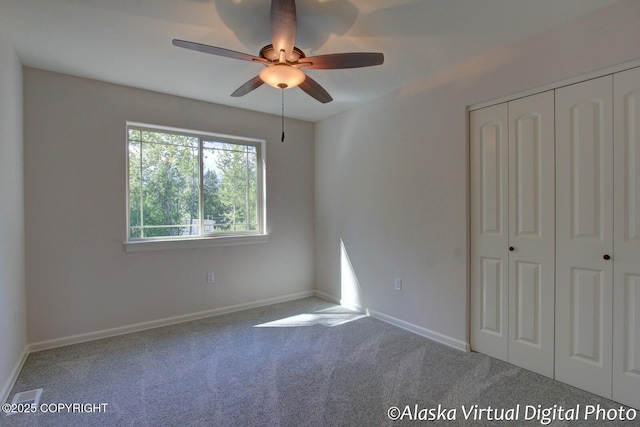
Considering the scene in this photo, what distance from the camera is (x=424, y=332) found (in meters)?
3.12

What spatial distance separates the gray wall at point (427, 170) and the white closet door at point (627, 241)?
0.93ft

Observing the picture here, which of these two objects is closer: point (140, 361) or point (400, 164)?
point (140, 361)

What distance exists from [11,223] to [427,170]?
3.44 metres

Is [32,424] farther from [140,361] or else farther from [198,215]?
[198,215]

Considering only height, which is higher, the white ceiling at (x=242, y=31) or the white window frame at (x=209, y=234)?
the white ceiling at (x=242, y=31)

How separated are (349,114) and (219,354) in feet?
9.87

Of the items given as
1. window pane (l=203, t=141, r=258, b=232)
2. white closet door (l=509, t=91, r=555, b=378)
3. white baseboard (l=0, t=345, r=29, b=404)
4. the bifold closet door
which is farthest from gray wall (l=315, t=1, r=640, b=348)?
white baseboard (l=0, t=345, r=29, b=404)

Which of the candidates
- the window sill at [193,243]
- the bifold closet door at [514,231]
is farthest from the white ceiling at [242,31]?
the window sill at [193,243]

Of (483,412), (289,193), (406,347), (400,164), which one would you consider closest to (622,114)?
(400,164)

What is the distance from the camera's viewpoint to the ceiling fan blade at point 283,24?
1685 mm

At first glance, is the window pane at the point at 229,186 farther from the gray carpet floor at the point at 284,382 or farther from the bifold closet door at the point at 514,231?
the bifold closet door at the point at 514,231

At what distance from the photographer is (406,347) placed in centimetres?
287

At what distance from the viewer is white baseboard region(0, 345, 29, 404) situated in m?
2.08

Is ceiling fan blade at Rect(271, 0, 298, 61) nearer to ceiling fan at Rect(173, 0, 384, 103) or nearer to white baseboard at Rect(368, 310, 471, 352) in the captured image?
ceiling fan at Rect(173, 0, 384, 103)
